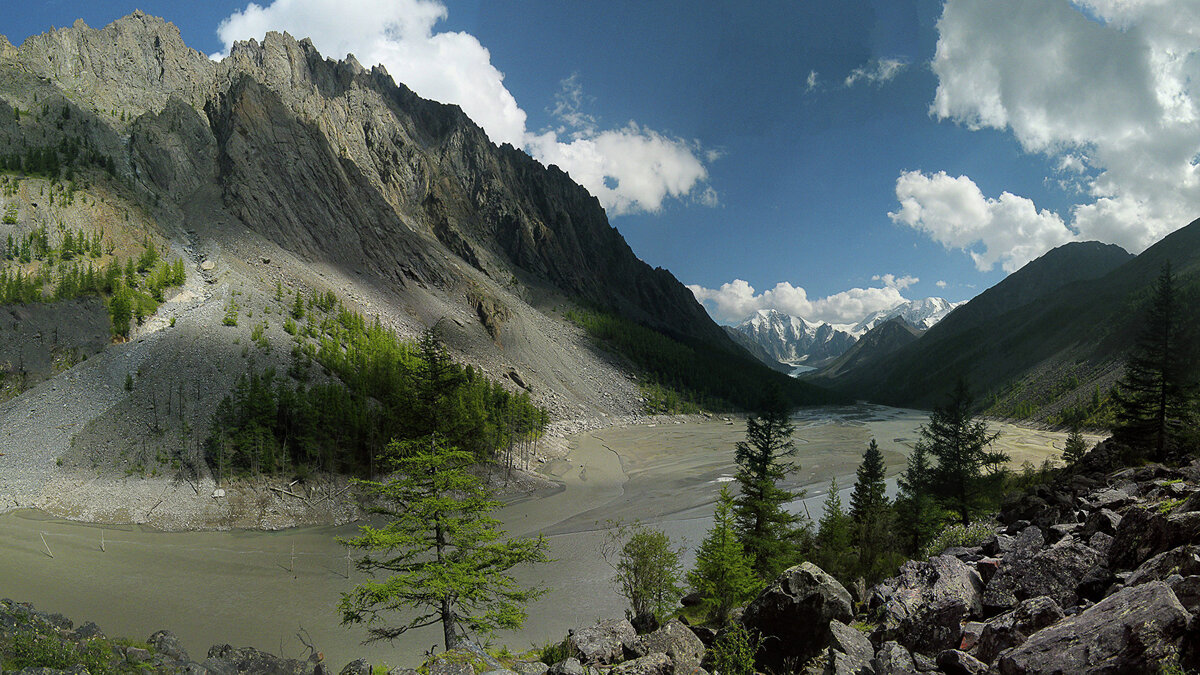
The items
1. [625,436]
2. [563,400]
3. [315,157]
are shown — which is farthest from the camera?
[315,157]

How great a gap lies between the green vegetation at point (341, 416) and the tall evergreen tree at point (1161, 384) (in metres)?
36.3

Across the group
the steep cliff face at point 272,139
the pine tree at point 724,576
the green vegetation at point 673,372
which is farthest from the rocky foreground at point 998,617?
the green vegetation at point 673,372

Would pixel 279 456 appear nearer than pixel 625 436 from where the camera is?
Yes

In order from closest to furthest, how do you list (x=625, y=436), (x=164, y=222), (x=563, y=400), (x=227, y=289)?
(x=227, y=289)
(x=164, y=222)
(x=625, y=436)
(x=563, y=400)

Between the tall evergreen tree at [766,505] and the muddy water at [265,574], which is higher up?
the tall evergreen tree at [766,505]

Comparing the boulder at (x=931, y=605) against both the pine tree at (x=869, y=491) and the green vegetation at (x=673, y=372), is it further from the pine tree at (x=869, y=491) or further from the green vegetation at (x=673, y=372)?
the green vegetation at (x=673, y=372)

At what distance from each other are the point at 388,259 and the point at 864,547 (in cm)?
11141

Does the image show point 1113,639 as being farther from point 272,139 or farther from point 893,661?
point 272,139

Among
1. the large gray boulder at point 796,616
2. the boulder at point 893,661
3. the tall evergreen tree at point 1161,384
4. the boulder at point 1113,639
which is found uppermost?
the tall evergreen tree at point 1161,384

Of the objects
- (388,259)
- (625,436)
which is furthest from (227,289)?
(625,436)

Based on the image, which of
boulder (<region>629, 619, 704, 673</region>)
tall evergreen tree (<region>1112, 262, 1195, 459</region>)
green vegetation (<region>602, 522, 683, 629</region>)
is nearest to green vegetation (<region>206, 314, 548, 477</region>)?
green vegetation (<region>602, 522, 683, 629</region>)

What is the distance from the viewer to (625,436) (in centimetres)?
8850

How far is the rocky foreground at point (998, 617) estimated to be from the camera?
17.4 feet

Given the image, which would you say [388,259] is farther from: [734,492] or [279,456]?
[734,492]
